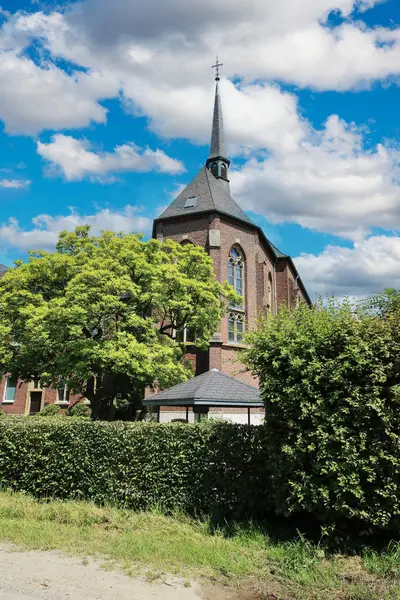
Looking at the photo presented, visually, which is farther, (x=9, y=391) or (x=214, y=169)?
(x=214, y=169)

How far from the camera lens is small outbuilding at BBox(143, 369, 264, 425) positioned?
10501 mm

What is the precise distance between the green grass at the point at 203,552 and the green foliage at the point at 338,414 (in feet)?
1.66

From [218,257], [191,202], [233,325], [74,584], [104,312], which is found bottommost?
[74,584]

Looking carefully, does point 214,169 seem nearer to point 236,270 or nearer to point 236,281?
point 236,270

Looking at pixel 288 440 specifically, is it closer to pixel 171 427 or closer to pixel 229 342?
pixel 171 427

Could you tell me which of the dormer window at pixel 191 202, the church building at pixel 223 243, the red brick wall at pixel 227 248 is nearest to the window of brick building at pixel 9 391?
the church building at pixel 223 243

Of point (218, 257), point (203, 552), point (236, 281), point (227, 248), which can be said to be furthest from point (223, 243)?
point (203, 552)

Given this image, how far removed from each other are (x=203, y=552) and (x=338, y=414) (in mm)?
2461

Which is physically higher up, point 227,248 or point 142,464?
point 227,248

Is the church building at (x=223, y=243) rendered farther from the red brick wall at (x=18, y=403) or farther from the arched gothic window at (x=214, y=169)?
the red brick wall at (x=18, y=403)

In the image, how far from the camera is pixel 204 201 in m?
30.0

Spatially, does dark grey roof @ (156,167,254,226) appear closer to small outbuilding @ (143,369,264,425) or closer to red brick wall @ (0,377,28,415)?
red brick wall @ (0,377,28,415)

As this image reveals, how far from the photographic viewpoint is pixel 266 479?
6793 millimetres

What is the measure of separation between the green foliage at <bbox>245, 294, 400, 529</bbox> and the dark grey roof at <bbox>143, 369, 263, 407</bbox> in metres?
4.27
